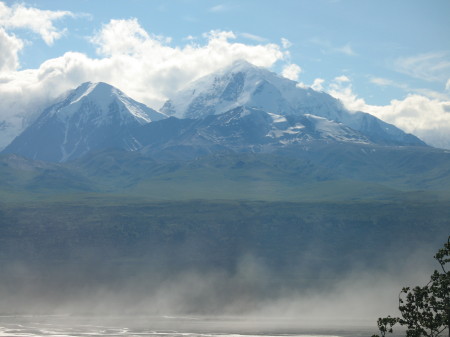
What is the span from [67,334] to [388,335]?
191ft

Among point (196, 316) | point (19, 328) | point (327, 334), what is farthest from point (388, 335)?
point (19, 328)

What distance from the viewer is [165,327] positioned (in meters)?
158

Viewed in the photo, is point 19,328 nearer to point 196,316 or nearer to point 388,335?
point 196,316

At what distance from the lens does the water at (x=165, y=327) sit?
14588cm

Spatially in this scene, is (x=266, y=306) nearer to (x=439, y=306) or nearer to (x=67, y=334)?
(x=67, y=334)

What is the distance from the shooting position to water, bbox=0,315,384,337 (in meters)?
146

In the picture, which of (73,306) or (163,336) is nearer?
(163,336)

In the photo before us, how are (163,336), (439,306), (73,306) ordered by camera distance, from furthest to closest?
(73,306), (163,336), (439,306)

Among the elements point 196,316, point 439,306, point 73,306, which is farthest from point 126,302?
point 439,306

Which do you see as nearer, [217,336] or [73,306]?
[217,336]

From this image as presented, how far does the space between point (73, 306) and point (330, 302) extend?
63.0 meters

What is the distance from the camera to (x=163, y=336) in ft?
466

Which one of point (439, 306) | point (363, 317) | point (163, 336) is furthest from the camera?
point (363, 317)

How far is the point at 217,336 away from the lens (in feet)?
470
